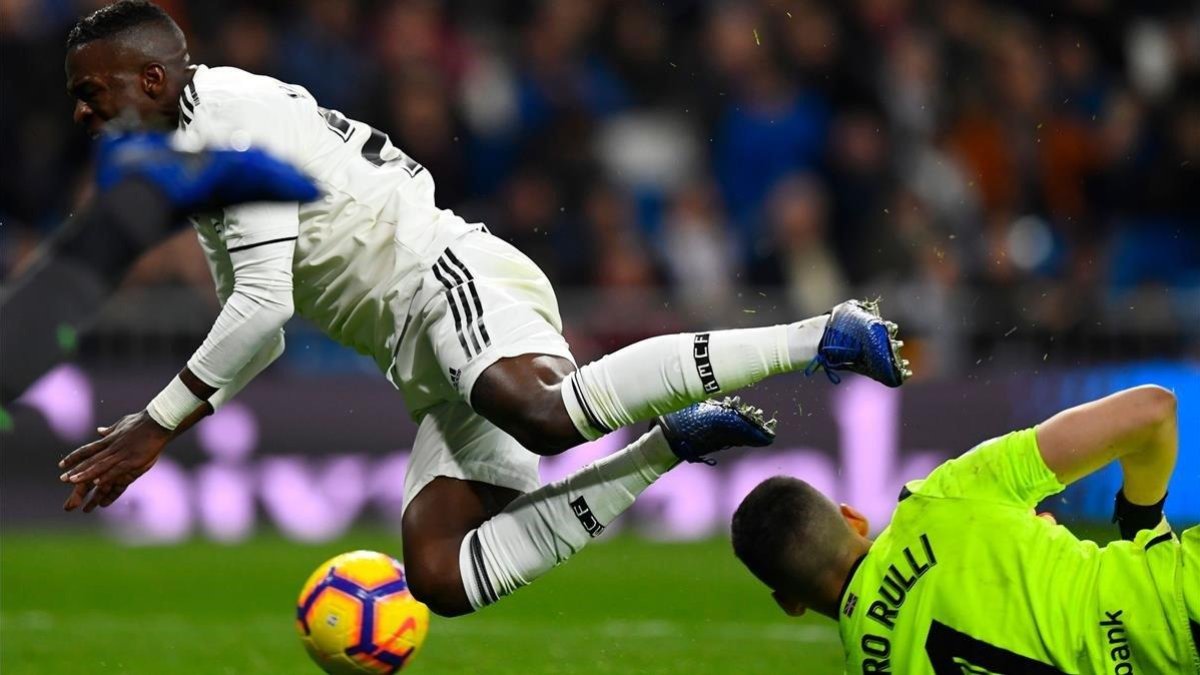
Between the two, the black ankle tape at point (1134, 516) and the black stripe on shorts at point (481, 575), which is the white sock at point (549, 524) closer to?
the black stripe on shorts at point (481, 575)

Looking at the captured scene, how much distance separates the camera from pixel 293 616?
30.8 feet

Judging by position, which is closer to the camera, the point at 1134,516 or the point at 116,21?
the point at 1134,516

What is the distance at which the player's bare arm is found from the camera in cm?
508

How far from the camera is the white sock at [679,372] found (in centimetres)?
577

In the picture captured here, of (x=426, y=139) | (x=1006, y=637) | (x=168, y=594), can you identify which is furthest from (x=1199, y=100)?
(x=1006, y=637)

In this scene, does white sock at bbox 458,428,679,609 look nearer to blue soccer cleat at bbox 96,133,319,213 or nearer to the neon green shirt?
the neon green shirt

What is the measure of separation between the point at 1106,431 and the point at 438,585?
233 centimetres

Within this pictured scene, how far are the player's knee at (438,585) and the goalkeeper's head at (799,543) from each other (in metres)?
1.26

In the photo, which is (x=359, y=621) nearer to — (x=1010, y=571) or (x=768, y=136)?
(x=1010, y=571)

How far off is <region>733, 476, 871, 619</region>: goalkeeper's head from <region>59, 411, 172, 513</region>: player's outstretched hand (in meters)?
1.99

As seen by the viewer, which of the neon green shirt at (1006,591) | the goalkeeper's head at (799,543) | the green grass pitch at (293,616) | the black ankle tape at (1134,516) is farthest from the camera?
the green grass pitch at (293,616)

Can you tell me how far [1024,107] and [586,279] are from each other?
11.8 ft

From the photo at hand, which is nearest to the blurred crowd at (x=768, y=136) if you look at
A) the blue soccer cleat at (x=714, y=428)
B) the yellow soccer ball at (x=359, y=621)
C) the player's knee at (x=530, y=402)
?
the yellow soccer ball at (x=359, y=621)

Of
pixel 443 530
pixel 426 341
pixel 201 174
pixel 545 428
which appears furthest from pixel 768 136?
pixel 201 174
